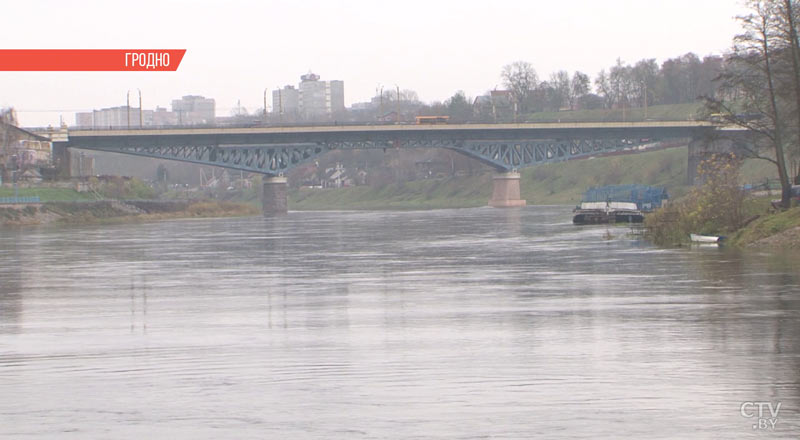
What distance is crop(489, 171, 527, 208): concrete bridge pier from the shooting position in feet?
569

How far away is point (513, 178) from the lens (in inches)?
6831

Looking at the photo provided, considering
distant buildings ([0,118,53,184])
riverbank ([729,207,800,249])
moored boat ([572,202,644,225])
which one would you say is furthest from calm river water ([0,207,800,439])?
distant buildings ([0,118,53,184])

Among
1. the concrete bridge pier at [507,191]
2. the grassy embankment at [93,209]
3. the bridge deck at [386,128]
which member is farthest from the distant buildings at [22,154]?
the concrete bridge pier at [507,191]

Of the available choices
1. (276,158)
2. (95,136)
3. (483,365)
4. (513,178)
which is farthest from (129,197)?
(483,365)

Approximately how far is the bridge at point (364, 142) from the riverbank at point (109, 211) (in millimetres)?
7460

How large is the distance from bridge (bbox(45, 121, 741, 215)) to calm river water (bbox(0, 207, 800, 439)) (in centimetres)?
10983

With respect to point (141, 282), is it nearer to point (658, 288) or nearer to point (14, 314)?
point (14, 314)

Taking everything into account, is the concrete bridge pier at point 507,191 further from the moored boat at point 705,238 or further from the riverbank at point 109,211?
the moored boat at point 705,238

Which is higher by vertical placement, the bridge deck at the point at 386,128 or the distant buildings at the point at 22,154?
the bridge deck at the point at 386,128

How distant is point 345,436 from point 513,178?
16074 centimetres

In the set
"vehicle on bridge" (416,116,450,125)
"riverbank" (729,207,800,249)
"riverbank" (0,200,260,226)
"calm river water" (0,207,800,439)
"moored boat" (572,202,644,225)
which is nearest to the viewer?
"calm river water" (0,207,800,439)

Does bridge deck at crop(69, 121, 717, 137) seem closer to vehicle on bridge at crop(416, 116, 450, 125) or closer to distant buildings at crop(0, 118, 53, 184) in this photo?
distant buildings at crop(0, 118, 53, 184)

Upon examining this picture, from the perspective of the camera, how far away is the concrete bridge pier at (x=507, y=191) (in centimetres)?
17338

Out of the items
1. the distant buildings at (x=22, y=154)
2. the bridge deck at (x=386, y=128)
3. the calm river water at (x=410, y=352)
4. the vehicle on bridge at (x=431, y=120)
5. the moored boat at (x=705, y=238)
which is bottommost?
the calm river water at (x=410, y=352)
